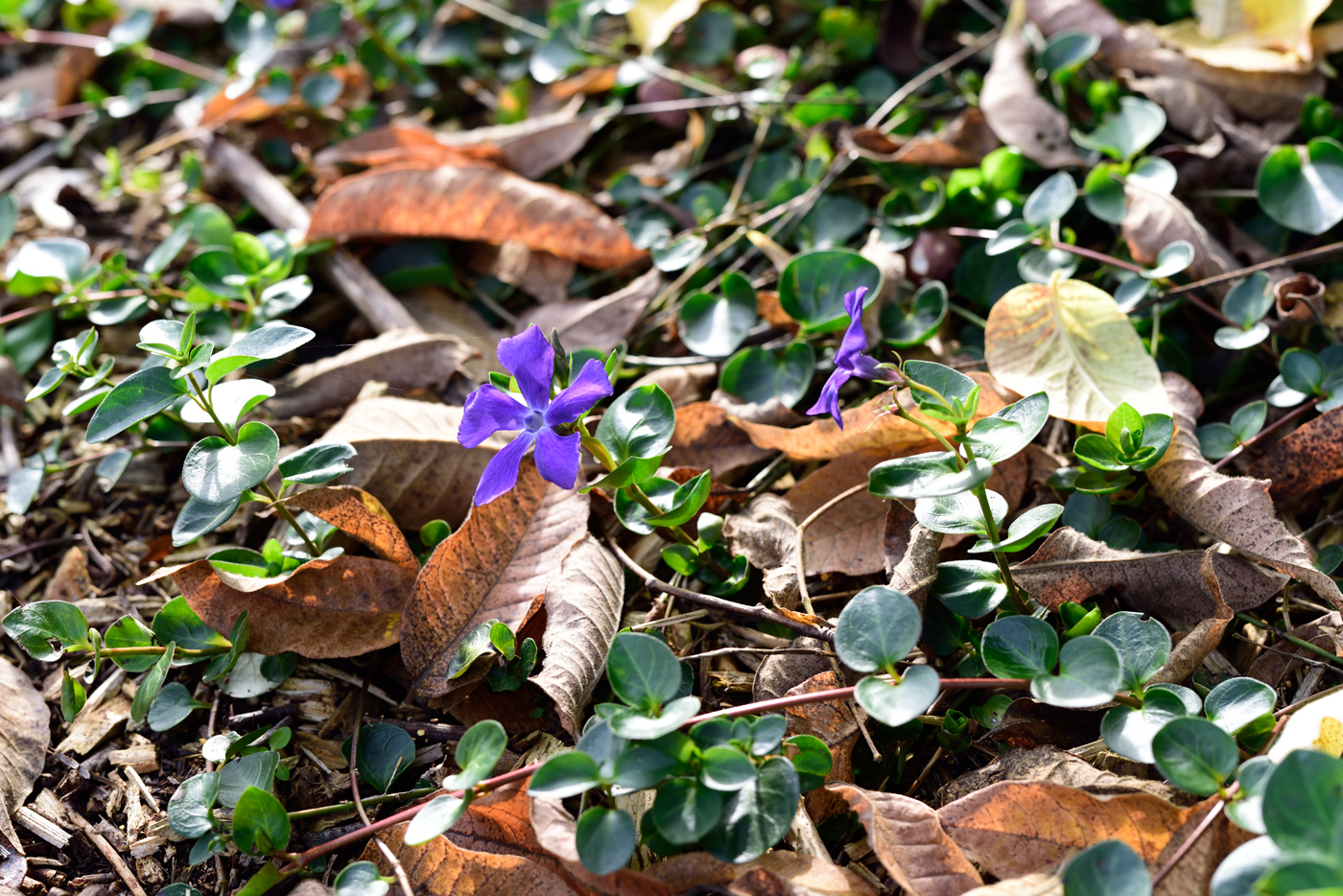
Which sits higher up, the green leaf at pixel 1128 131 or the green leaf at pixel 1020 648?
the green leaf at pixel 1128 131

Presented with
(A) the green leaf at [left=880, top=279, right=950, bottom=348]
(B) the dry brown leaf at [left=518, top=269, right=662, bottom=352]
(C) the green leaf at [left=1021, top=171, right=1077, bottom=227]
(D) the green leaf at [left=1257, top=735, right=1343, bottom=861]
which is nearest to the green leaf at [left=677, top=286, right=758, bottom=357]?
(B) the dry brown leaf at [left=518, top=269, right=662, bottom=352]

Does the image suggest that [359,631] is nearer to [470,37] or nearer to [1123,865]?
[1123,865]

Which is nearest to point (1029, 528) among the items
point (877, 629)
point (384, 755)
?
point (877, 629)

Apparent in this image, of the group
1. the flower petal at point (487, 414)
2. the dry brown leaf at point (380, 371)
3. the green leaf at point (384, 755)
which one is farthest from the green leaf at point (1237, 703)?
the dry brown leaf at point (380, 371)

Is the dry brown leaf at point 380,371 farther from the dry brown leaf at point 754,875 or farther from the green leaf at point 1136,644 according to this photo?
the green leaf at point 1136,644

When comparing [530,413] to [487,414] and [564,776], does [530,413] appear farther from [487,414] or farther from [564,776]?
[564,776]
